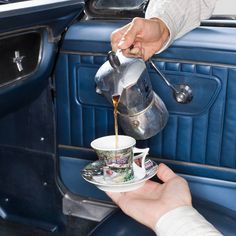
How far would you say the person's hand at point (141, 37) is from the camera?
108 cm

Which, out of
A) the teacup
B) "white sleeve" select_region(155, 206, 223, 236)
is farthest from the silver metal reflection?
"white sleeve" select_region(155, 206, 223, 236)

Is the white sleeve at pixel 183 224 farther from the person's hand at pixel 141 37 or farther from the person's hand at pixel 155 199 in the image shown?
the person's hand at pixel 141 37

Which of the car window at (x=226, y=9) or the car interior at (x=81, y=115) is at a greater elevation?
the car window at (x=226, y=9)

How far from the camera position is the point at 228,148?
131 centimetres

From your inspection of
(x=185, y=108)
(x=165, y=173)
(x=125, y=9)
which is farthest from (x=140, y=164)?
(x=125, y=9)

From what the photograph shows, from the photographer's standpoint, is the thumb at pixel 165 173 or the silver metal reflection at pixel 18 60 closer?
the thumb at pixel 165 173

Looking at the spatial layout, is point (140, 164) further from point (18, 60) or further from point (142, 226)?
point (18, 60)

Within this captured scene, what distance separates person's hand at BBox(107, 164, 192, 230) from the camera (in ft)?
3.18

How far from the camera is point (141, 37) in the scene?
3.75ft

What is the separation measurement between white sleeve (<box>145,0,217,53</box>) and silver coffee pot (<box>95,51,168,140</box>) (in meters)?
0.13

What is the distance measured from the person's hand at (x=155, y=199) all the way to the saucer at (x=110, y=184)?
2cm

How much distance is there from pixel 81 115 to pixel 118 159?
487 millimetres

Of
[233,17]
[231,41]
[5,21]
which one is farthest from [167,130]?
[5,21]

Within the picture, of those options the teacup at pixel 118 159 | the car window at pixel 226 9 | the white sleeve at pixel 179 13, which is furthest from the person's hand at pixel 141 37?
the car window at pixel 226 9
